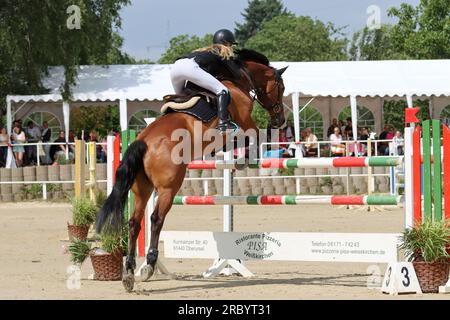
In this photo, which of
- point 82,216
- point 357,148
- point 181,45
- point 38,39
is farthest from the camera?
point 181,45

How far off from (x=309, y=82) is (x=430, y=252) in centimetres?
1748

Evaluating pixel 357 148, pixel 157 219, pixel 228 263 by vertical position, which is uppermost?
pixel 357 148

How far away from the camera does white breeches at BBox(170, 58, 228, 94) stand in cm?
809

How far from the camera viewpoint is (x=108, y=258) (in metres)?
8.62

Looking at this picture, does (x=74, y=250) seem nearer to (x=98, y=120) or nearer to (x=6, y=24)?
(x=6, y=24)

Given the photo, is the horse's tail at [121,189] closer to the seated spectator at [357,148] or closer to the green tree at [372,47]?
the seated spectator at [357,148]

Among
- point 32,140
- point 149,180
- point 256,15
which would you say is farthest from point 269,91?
point 256,15

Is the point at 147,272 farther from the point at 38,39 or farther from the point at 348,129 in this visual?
the point at 38,39

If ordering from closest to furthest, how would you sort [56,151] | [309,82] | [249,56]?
[249,56] < [56,151] < [309,82]

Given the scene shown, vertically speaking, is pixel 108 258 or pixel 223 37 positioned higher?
pixel 223 37

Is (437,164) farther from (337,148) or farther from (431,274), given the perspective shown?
(337,148)

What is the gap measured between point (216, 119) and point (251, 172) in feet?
43.3

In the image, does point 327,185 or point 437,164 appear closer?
point 437,164

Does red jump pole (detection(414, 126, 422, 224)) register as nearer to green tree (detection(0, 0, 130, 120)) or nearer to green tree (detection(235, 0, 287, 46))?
green tree (detection(0, 0, 130, 120))
